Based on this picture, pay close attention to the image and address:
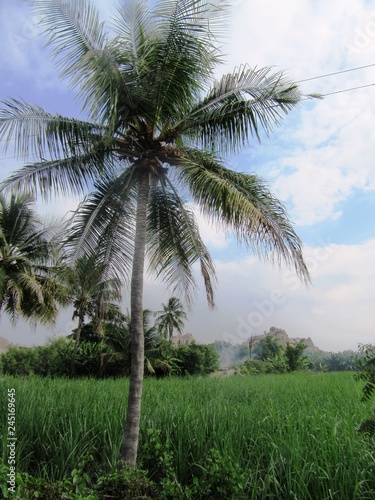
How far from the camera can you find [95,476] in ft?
14.6

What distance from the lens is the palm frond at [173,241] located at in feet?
20.4

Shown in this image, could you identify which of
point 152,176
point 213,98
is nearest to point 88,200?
point 152,176

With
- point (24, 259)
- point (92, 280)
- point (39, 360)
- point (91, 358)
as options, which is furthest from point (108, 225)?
point (39, 360)

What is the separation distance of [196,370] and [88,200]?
19039 millimetres

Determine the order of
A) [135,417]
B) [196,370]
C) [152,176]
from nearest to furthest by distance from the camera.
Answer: [135,417]
[152,176]
[196,370]

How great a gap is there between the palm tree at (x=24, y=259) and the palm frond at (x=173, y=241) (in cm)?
876

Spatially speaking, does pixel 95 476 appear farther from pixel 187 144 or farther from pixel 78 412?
pixel 187 144

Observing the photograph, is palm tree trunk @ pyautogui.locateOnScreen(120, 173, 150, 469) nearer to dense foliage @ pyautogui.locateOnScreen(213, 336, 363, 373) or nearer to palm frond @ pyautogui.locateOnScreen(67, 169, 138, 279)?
palm frond @ pyautogui.locateOnScreen(67, 169, 138, 279)

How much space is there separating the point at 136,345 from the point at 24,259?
11409 mm

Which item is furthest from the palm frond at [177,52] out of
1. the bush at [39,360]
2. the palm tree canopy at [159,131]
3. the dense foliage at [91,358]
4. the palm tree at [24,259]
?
the bush at [39,360]

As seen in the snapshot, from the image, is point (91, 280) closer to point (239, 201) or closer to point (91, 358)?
point (239, 201)

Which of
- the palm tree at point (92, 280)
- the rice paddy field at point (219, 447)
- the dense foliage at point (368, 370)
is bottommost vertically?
the rice paddy field at point (219, 447)

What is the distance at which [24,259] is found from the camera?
14766 millimetres

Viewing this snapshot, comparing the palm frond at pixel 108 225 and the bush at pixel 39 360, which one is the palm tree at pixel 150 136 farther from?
the bush at pixel 39 360
